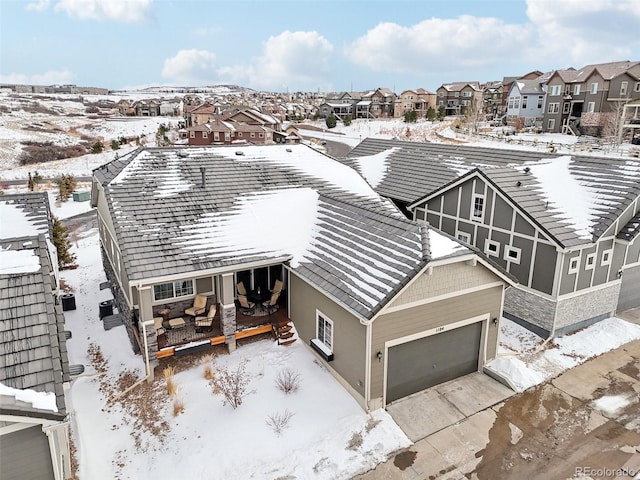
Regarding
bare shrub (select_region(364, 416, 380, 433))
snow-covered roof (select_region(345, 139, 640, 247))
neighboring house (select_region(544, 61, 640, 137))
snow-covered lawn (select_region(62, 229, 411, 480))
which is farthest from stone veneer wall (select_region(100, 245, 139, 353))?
neighboring house (select_region(544, 61, 640, 137))

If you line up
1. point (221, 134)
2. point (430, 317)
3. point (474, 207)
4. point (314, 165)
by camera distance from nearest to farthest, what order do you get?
point (430, 317)
point (474, 207)
point (314, 165)
point (221, 134)

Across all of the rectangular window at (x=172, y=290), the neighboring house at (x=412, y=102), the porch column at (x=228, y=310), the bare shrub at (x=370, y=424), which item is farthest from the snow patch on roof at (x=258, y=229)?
the neighboring house at (x=412, y=102)

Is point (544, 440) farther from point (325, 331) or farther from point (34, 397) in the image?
point (34, 397)

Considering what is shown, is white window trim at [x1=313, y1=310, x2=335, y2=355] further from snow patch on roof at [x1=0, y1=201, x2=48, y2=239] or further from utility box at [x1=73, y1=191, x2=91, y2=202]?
utility box at [x1=73, y1=191, x2=91, y2=202]

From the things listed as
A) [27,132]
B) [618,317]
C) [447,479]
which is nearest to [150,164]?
[447,479]

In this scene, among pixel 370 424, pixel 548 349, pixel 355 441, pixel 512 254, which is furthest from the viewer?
pixel 512 254

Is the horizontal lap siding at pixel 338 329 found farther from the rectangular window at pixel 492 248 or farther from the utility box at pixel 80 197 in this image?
the utility box at pixel 80 197

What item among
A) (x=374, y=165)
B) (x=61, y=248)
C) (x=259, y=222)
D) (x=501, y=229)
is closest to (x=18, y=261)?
(x=259, y=222)

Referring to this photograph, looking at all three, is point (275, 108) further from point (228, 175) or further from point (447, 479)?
point (447, 479)
